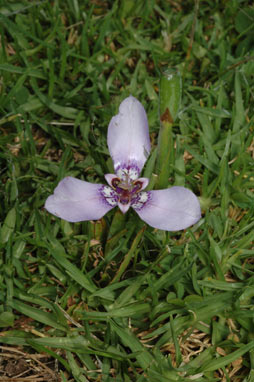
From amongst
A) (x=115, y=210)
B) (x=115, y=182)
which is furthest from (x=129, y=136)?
(x=115, y=210)

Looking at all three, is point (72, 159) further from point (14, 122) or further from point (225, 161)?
point (225, 161)

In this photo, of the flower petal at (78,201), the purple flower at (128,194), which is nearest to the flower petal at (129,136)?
the purple flower at (128,194)

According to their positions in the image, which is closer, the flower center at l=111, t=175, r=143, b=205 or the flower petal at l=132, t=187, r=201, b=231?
the flower petal at l=132, t=187, r=201, b=231

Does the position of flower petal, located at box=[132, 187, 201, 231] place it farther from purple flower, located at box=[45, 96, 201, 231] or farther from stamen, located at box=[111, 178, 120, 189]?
stamen, located at box=[111, 178, 120, 189]

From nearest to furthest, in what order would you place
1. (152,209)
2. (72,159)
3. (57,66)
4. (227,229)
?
(152,209) → (227,229) → (72,159) → (57,66)

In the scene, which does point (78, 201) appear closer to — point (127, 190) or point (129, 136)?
point (127, 190)

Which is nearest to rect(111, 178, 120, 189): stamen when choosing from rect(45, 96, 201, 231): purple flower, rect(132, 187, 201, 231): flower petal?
rect(45, 96, 201, 231): purple flower

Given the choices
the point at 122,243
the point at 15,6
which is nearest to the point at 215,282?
the point at 122,243
